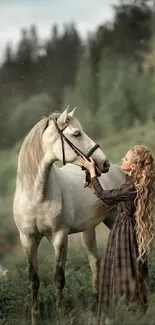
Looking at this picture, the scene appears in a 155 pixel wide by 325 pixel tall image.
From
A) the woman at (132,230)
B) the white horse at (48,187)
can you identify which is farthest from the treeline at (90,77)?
the woman at (132,230)

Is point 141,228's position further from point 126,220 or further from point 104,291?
point 104,291

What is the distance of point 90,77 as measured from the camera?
1070cm

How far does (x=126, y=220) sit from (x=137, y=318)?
31.2 inches

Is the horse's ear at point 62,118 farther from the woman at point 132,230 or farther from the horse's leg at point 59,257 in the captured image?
the horse's leg at point 59,257

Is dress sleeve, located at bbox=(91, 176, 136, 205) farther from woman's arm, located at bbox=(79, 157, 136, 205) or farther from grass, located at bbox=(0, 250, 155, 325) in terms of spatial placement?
grass, located at bbox=(0, 250, 155, 325)

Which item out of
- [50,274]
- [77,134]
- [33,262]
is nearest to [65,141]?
[77,134]

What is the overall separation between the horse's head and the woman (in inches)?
23.8

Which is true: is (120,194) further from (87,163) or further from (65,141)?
(65,141)

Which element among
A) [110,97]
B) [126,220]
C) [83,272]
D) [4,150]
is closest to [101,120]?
[110,97]

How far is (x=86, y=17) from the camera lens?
10219 millimetres

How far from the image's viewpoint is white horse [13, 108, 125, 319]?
674cm

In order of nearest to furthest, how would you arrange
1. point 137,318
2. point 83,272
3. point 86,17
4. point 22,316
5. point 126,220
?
1. point 137,318
2. point 126,220
3. point 22,316
4. point 83,272
5. point 86,17

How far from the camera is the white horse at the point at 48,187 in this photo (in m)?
6.74

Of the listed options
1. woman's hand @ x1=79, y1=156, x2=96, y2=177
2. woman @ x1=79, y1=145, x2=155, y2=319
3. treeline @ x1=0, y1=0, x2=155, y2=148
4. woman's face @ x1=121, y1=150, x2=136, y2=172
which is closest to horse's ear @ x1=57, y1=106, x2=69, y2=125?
woman's hand @ x1=79, y1=156, x2=96, y2=177
